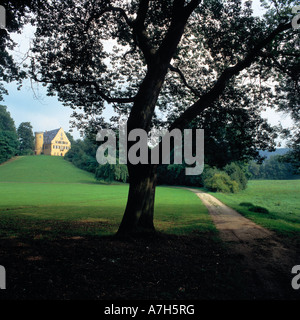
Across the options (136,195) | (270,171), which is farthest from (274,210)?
(270,171)

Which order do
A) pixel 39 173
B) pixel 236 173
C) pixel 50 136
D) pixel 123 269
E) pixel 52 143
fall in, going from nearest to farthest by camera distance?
pixel 123 269
pixel 236 173
pixel 39 173
pixel 52 143
pixel 50 136

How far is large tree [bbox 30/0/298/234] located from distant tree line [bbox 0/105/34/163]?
3177 inches

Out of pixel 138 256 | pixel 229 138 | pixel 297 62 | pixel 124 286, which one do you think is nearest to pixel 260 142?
pixel 229 138

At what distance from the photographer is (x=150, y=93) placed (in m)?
7.49

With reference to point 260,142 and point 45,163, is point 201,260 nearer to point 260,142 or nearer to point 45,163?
point 260,142

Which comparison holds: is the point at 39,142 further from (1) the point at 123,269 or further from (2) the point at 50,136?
(1) the point at 123,269

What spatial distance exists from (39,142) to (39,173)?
66593 millimetres

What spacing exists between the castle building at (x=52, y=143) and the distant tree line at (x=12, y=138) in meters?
9.81

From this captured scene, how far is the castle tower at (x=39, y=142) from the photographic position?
126306mm

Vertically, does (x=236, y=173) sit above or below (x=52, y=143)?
below

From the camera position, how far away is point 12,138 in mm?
80875

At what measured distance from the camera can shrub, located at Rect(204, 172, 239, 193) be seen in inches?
1727

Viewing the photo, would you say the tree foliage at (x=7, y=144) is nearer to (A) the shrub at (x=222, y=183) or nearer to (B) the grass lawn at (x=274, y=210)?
(A) the shrub at (x=222, y=183)

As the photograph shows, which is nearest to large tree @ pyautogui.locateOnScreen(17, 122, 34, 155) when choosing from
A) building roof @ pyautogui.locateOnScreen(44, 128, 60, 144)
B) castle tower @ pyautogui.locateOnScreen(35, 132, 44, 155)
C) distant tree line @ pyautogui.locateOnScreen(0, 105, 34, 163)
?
distant tree line @ pyautogui.locateOnScreen(0, 105, 34, 163)
